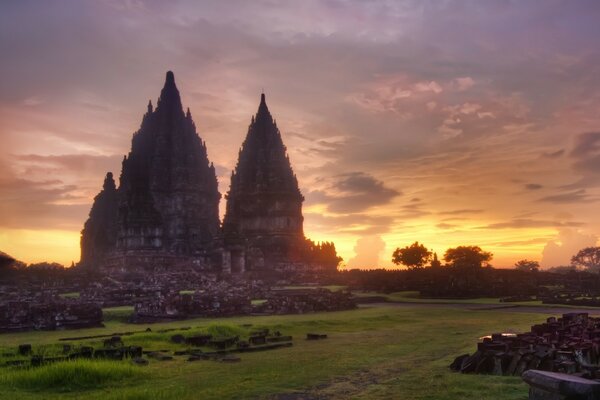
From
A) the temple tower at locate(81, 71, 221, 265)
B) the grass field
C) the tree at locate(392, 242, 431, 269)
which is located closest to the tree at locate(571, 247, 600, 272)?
the tree at locate(392, 242, 431, 269)

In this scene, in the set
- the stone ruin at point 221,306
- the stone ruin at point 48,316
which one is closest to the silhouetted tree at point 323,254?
the stone ruin at point 221,306

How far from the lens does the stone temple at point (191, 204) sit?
62.2 meters

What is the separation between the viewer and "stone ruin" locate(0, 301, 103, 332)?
2220 centimetres

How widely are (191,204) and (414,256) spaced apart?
1321 inches

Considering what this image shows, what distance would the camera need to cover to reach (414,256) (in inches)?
3273

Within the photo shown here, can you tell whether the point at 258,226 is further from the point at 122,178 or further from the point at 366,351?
the point at 366,351

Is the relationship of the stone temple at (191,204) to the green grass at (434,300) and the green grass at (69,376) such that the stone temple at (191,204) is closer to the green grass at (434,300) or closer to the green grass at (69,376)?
the green grass at (434,300)

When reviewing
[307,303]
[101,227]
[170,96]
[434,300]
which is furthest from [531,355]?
[101,227]

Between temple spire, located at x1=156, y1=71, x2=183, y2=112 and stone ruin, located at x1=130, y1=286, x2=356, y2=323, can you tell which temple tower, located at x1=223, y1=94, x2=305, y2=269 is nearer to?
temple spire, located at x1=156, y1=71, x2=183, y2=112

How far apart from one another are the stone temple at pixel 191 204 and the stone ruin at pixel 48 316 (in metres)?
36.7

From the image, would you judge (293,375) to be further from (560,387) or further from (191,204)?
(191,204)

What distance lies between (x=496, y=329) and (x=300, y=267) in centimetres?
4088

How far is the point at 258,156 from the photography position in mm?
71375

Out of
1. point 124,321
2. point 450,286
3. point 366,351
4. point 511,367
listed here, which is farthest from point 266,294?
point 511,367
